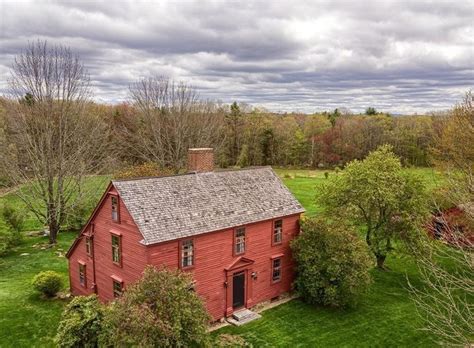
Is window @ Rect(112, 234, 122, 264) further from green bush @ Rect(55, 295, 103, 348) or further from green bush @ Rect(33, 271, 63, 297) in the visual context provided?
green bush @ Rect(33, 271, 63, 297)

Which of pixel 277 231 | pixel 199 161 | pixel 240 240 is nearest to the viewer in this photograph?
pixel 240 240

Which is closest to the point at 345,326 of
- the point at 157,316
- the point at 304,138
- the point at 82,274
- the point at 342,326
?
the point at 342,326

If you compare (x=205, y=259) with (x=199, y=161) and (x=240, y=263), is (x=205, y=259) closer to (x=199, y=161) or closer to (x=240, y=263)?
(x=240, y=263)

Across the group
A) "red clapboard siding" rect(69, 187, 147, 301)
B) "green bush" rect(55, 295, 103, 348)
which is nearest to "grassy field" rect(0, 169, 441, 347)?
"red clapboard siding" rect(69, 187, 147, 301)

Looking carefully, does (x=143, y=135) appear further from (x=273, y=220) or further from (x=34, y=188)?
(x=273, y=220)

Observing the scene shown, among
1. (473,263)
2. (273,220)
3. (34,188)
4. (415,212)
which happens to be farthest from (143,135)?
(473,263)

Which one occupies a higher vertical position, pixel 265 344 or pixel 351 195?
pixel 351 195
